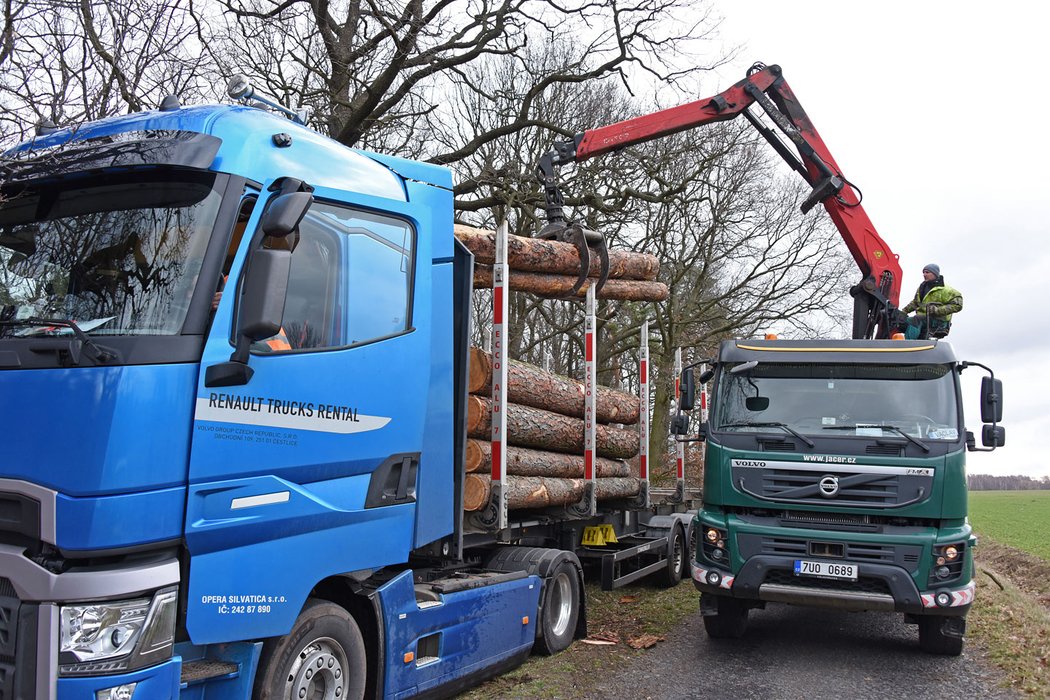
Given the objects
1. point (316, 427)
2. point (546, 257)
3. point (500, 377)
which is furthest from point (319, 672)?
point (546, 257)

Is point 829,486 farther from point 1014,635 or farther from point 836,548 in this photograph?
point 1014,635

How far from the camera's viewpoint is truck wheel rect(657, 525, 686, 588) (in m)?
10.5

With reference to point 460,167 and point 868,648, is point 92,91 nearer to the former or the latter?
point 868,648

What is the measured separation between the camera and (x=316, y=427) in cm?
446

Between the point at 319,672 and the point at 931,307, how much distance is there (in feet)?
24.4

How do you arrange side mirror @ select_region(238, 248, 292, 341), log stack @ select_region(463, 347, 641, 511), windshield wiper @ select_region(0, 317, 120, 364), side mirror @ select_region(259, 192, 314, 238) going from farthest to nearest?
log stack @ select_region(463, 347, 641, 511) < side mirror @ select_region(259, 192, 314, 238) < side mirror @ select_region(238, 248, 292, 341) < windshield wiper @ select_region(0, 317, 120, 364)

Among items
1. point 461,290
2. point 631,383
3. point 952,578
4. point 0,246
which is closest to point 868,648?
point 952,578

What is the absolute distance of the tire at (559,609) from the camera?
6996 mm

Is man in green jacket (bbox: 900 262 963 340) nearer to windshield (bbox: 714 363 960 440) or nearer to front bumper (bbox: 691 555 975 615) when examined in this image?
windshield (bbox: 714 363 960 440)

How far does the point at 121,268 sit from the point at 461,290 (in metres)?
2.49

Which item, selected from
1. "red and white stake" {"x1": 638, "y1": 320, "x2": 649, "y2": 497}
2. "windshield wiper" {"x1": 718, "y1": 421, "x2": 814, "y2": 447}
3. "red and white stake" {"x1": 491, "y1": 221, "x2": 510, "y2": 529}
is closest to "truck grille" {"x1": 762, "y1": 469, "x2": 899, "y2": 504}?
"windshield wiper" {"x1": 718, "y1": 421, "x2": 814, "y2": 447}

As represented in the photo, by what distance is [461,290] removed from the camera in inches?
239

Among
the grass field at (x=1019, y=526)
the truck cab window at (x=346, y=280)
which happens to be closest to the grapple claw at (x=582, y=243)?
the truck cab window at (x=346, y=280)

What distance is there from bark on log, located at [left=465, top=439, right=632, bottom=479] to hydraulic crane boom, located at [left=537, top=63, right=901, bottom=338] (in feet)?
12.1
